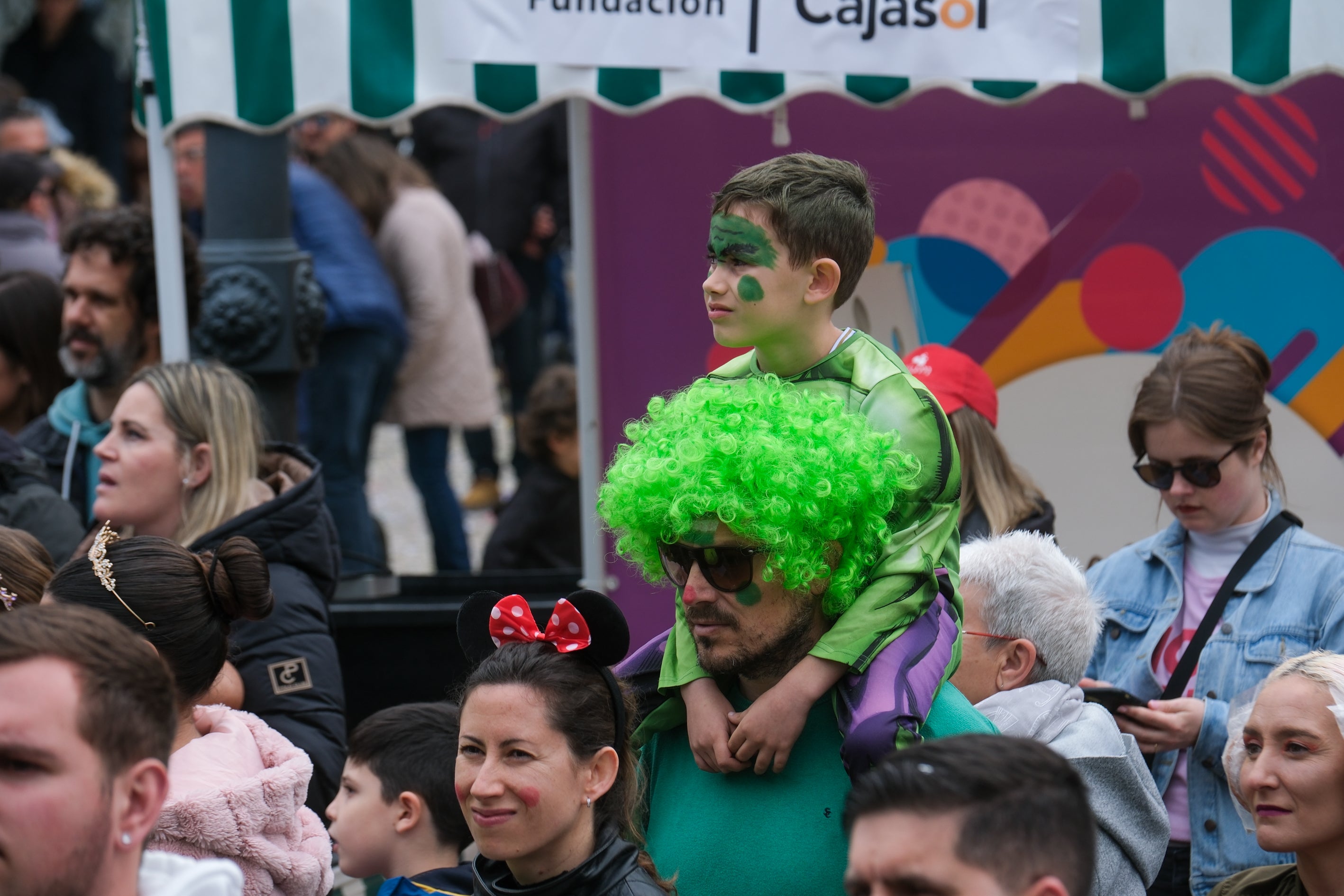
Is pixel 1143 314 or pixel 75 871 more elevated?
pixel 1143 314

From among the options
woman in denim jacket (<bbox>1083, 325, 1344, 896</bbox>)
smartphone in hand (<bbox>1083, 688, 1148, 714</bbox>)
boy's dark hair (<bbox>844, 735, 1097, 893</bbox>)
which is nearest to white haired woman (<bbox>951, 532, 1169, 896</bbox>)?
smartphone in hand (<bbox>1083, 688, 1148, 714</bbox>)

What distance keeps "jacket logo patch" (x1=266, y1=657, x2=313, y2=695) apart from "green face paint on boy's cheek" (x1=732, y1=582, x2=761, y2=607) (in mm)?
1339

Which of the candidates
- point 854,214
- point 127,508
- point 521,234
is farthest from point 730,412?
point 521,234

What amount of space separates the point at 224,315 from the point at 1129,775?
3.07 meters

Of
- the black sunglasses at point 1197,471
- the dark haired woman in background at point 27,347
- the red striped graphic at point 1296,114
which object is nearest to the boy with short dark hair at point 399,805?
the black sunglasses at point 1197,471

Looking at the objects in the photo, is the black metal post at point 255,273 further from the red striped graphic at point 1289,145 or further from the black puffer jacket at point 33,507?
the red striped graphic at point 1289,145

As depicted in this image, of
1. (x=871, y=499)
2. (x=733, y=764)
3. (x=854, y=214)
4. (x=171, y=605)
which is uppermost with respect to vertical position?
(x=854, y=214)

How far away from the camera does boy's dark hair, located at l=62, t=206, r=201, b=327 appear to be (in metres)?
4.69

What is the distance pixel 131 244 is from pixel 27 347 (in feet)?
1.92

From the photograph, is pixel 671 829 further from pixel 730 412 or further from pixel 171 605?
pixel 171 605

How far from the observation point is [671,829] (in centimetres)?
254

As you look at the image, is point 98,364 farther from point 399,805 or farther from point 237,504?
point 399,805

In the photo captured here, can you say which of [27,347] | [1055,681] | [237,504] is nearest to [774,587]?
[1055,681]

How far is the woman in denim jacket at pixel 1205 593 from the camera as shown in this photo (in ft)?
10.9
